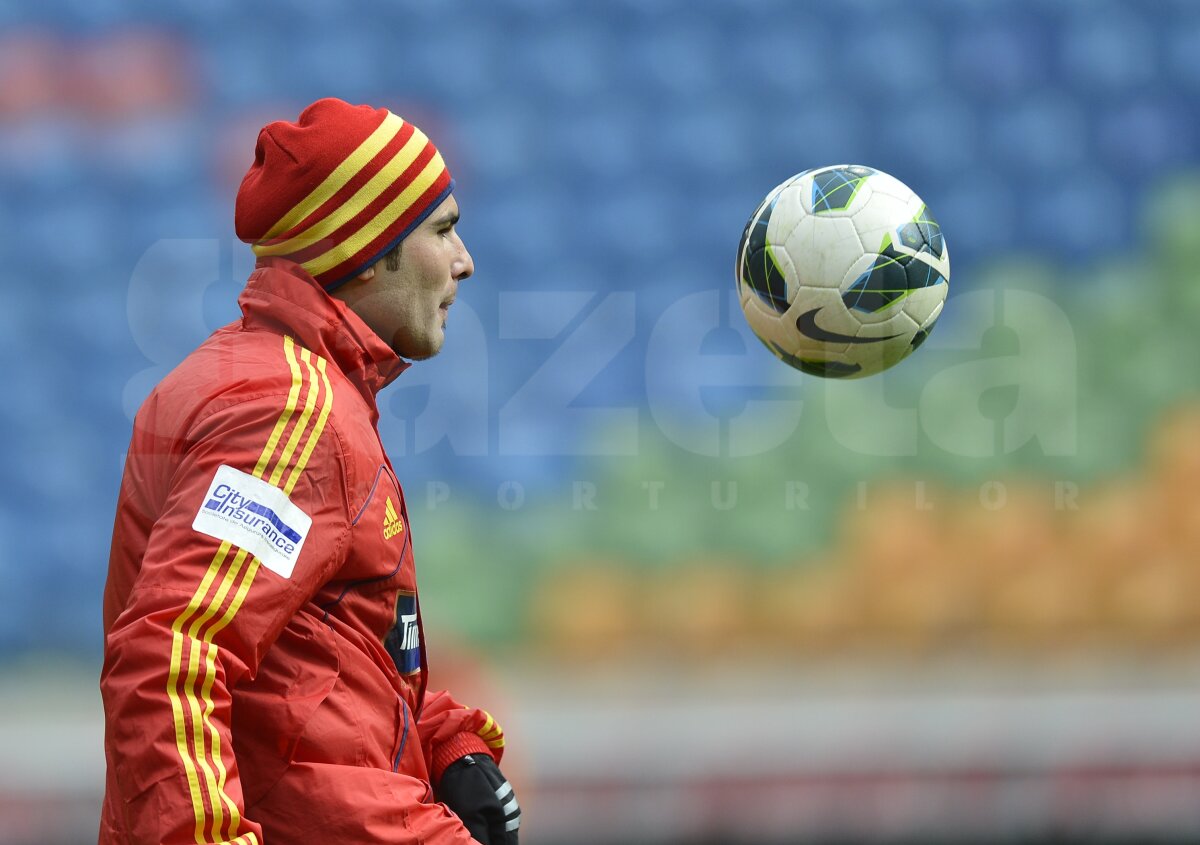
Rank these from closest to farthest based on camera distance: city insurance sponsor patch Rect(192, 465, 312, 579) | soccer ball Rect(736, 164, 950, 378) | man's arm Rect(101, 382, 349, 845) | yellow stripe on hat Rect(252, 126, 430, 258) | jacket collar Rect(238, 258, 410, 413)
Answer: man's arm Rect(101, 382, 349, 845) → city insurance sponsor patch Rect(192, 465, 312, 579) → jacket collar Rect(238, 258, 410, 413) → yellow stripe on hat Rect(252, 126, 430, 258) → soccer ball Rect(736, 164, 950, 378)

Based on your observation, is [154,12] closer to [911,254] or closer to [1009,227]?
[1009,227]

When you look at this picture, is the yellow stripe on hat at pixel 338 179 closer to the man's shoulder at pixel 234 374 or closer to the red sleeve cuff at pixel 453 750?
the man's shoulder at pixel 234 374

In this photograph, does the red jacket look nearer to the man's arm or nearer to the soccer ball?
the man's arm

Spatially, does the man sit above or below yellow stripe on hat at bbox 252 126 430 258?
below

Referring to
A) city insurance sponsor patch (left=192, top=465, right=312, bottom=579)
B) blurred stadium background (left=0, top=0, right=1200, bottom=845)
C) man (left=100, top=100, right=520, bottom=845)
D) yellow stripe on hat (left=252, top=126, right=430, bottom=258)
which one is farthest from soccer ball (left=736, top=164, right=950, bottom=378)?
blurred stadium background (left=0, top=0, right=1200, bottom=845)

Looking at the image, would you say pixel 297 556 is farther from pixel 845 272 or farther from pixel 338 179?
pixel 845 272

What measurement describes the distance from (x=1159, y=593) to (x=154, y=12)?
4.34 meters

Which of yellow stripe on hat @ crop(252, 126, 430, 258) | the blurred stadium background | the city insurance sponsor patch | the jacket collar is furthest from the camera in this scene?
the blurred stadium background

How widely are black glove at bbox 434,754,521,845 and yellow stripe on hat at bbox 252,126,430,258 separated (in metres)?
0.81

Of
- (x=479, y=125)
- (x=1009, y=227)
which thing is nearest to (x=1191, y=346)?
(x=1009, y=227)

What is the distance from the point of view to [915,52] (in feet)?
19.7

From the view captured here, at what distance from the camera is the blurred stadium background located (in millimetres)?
4895

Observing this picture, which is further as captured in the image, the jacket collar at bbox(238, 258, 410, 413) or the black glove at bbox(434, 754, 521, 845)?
the black glove at bbox(434, 754, 521, 845)

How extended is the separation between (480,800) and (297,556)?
62cm
